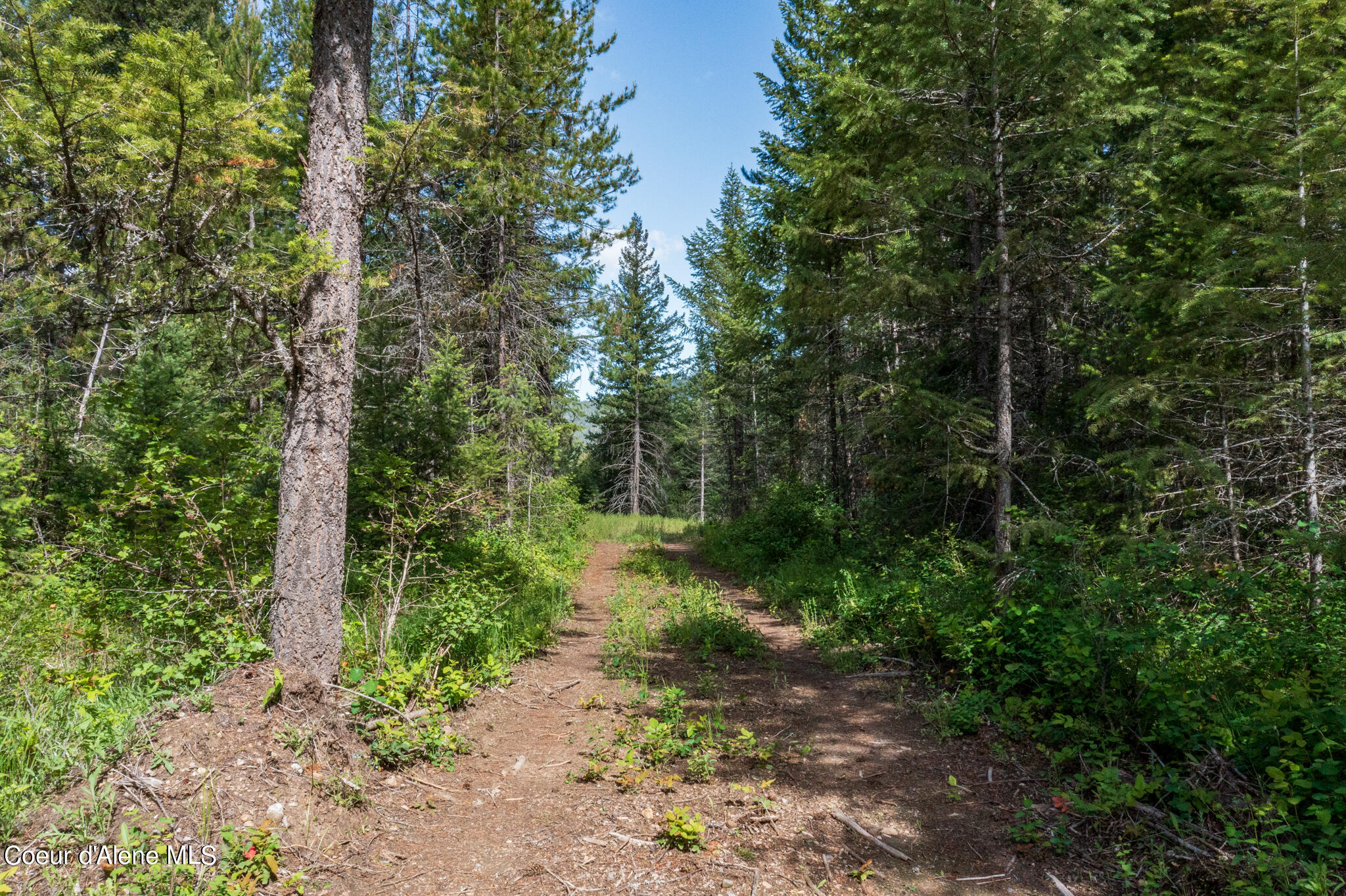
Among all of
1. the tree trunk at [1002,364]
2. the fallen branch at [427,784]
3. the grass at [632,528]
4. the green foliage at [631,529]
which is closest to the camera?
the fallen branch at [427,784]

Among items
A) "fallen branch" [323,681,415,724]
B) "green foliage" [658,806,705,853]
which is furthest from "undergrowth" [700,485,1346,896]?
"fallen branch" [323,681,415,724]

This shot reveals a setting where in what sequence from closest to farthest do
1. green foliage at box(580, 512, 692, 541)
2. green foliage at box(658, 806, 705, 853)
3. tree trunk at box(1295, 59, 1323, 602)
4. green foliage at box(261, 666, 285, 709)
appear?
green foliage at box(658, 806, 705, 853) < green foliage at box(261, 666, 285, 709) < tree trunk at box(1295, 59, 1323, 602) < green foliage at box(580, 512, 692, 541)

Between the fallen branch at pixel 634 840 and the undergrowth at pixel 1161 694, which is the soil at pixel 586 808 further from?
the undergrowth at pixel 1161 694

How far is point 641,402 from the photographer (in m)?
27.8

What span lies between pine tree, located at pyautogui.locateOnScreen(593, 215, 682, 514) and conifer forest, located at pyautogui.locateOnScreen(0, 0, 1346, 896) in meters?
14.9

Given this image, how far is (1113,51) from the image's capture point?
717cm

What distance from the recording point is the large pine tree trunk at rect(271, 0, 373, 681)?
13.5 feet

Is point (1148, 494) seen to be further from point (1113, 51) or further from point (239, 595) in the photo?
point (239, 595)

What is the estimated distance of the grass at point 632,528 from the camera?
1986 cm

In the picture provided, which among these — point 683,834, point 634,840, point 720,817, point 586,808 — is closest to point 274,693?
point 586,808

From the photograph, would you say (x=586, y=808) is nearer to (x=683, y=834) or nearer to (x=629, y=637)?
(x=683, y=834)

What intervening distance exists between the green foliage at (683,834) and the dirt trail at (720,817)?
5 centimetres

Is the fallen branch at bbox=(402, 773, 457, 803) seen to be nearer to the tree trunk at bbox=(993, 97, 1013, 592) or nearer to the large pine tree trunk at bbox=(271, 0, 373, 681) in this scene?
the large pine tree trunk at bbox=(271, 0, 373, 681)

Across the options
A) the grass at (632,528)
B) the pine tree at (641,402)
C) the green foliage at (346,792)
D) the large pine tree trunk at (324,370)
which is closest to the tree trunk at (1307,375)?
the green foliage at (346,792)
